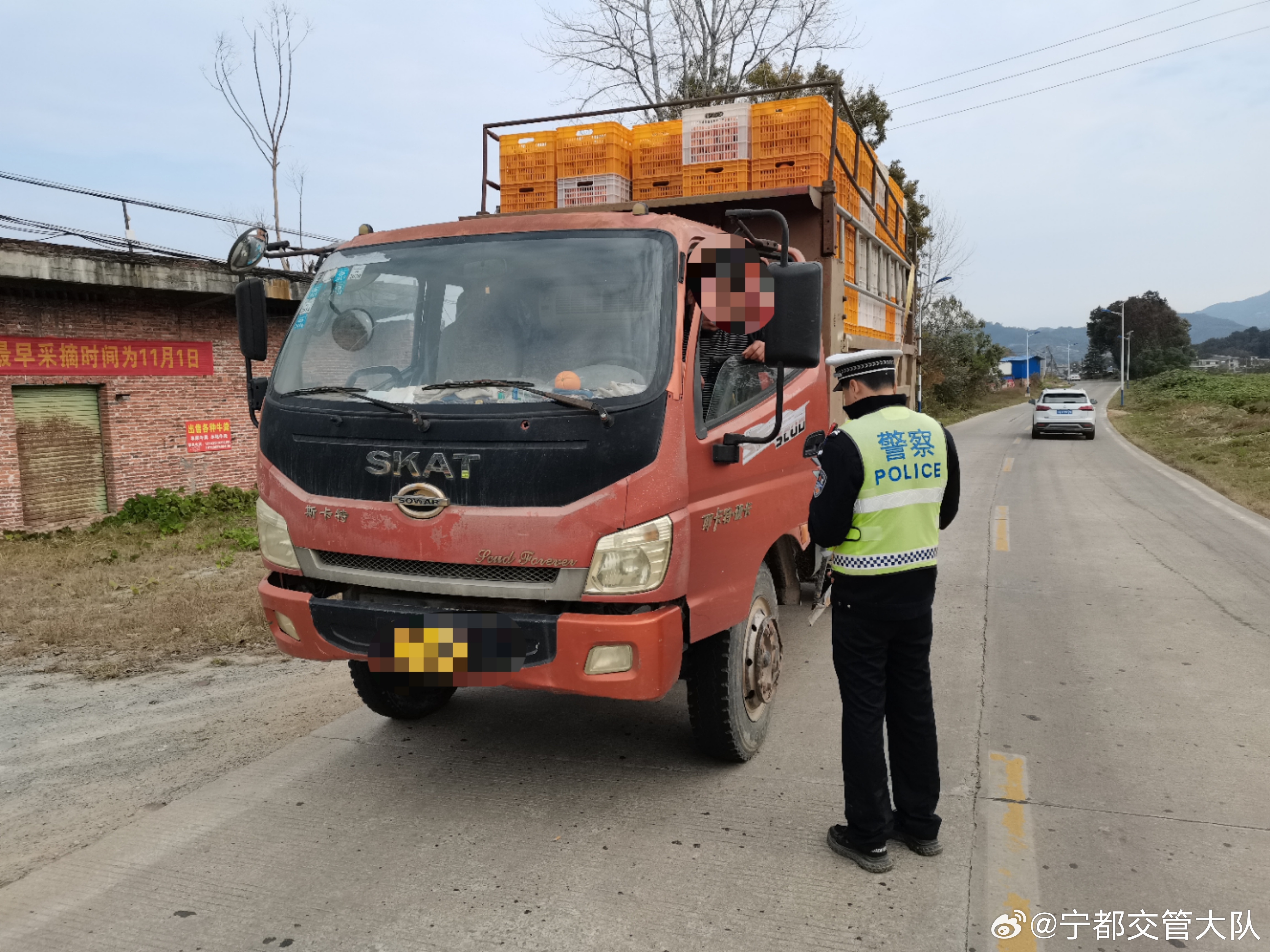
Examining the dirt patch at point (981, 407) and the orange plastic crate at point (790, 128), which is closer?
the orange plastic crate at point (790, 128)

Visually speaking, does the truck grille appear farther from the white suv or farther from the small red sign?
the white suv

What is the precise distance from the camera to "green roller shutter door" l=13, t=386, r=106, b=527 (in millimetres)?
11578

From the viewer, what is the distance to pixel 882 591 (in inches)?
127

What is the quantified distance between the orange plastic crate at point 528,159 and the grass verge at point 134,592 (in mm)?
3847

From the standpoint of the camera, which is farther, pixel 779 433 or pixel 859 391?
pixel 779 433

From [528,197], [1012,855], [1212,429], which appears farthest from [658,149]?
[1212,429]

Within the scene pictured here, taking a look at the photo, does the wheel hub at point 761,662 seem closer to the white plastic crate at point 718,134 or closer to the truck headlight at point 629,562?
the truck headlight at point 629,562

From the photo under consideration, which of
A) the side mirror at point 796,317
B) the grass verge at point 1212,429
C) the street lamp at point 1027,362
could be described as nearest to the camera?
the side mirror at point 796,317

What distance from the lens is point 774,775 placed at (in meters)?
3.99

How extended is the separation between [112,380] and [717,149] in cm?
1001

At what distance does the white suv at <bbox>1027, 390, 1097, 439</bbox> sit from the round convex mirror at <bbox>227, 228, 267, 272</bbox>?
85.0 feet

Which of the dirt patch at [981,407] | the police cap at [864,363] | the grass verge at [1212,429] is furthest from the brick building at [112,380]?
the dirt patch at [981,407]

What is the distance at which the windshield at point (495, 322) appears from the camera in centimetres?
348

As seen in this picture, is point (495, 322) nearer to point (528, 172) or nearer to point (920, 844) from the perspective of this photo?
point (920, 844)
